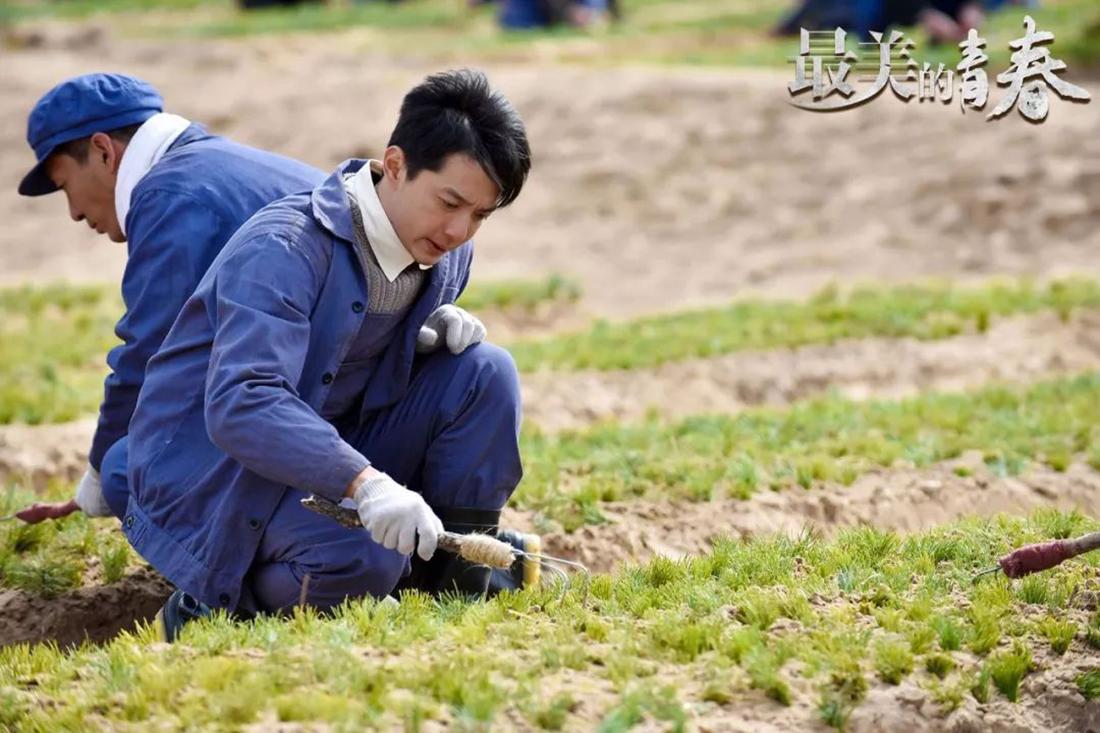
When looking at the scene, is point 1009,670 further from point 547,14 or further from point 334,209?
point 547,14

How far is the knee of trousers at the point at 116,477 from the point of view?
5020 millimetres

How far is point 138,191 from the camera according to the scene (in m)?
5.07

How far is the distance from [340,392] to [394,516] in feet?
2.54

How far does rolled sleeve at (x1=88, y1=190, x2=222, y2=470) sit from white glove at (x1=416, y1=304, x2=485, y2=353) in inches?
29.4

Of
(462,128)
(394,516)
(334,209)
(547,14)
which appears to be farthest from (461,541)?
(547,14)

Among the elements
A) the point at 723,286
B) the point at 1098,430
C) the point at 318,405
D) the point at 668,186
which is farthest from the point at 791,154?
the point at 318,405

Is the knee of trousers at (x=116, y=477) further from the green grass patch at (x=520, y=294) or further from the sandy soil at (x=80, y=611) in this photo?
the green grass patch at (x=520, y=294)

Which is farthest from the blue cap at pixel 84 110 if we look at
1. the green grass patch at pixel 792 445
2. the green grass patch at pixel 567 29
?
the green grass patch at pixel 567 29

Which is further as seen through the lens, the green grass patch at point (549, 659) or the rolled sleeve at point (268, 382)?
the rolled sleeve at point (268, 382)

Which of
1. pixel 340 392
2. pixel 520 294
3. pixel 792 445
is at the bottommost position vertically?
pixel 520 294

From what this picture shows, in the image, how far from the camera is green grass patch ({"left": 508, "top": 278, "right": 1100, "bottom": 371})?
8984 mm

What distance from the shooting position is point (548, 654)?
3959mm

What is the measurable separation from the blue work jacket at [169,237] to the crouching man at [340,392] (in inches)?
14.3

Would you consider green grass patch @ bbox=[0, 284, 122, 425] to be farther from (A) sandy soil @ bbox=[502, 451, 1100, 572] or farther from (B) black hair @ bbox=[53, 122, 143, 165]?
(A) sandy soil @ bbox=[502, 451, 1100, 572]
